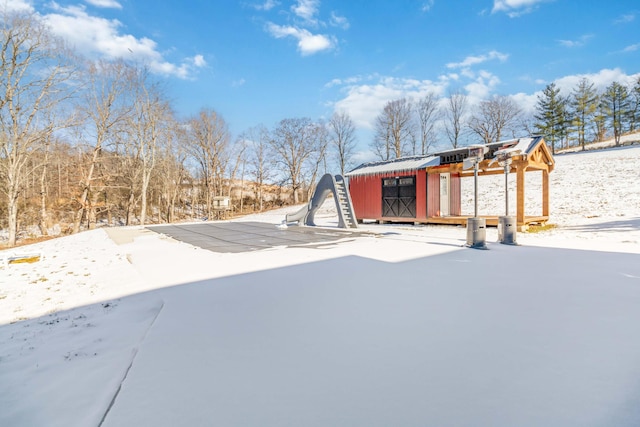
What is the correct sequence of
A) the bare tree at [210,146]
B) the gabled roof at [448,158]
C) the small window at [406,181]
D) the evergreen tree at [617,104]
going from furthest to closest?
the evergreen tree at [617,104]
the bare tree at [210,146]
the small window at [406,181]
the gabled roof at [448,158]

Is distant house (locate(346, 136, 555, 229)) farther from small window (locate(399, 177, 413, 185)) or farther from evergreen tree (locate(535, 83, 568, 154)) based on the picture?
evergreen tree (locate(535, 83, 568, 154))

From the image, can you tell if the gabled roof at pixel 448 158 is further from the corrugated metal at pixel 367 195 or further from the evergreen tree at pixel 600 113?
the evergreen tree at pixel 600 113

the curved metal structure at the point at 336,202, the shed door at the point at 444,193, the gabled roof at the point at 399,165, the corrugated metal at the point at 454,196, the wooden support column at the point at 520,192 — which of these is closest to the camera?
the wooden support column at the point at 520,192

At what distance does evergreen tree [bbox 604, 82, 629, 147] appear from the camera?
125 ft

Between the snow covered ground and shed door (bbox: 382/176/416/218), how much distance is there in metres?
9.14

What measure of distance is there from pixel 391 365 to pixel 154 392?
1538mm

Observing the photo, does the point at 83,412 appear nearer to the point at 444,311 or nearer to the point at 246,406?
the point at 246,406

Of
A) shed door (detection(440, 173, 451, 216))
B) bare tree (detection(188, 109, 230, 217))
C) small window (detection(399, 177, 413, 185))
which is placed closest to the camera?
small window (detection(399, 177, 413, 185))

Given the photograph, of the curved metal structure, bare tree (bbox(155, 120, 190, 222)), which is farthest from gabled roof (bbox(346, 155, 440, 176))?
bare tree (bbox(155, 120, 190, 222))

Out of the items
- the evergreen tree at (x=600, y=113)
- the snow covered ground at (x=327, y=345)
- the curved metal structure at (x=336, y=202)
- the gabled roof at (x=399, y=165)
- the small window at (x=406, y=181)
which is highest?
the evergreen tree at (x=600, y=113)

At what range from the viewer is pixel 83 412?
1.77 metres

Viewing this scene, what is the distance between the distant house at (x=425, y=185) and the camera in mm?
12102

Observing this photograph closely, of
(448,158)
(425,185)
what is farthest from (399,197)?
(448,158)

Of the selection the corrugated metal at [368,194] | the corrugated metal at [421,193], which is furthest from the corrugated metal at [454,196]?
the corrugated metal at [368,194]
